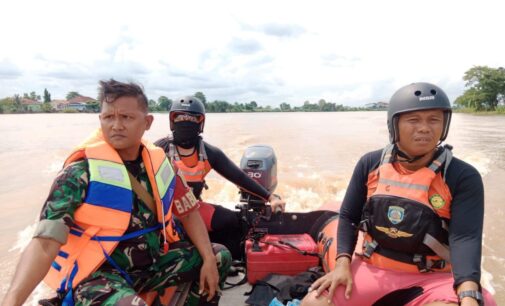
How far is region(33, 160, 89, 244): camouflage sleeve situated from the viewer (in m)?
1.44

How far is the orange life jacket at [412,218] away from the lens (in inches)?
70.2

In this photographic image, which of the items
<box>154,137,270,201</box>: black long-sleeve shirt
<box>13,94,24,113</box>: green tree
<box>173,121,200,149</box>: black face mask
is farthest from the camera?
<box>13,94,24,113</box>: green tree

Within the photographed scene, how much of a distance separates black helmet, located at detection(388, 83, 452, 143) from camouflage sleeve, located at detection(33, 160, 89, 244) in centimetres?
148

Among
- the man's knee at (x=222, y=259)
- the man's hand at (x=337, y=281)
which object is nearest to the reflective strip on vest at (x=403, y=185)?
the man's hand at (x=337, y=281)

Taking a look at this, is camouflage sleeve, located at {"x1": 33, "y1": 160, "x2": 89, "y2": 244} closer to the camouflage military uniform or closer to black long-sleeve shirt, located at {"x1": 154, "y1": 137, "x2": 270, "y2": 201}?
the camouflage military uniform

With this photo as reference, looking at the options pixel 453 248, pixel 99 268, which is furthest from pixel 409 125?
pixel 99 268

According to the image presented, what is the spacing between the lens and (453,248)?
1.68m

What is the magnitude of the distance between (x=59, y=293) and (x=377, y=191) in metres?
1.53

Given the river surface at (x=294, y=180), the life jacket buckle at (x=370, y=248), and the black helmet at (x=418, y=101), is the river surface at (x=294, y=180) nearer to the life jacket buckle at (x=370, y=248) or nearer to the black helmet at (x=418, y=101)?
the life jacket buckle at (x=370, y=248)

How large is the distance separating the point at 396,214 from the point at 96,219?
1372 mm

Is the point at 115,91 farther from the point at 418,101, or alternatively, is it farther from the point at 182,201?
the point at 418,101

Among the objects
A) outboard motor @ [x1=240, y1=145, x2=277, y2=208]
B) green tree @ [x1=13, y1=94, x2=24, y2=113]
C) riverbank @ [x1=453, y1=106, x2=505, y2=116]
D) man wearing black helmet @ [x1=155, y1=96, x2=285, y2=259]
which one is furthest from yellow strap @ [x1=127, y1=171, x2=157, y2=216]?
green tree @ [x1=13, y1=94, x2=24, y2=113]

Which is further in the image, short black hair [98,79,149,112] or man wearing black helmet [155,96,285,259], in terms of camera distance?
man wearing black helmet [155,96,285,259]

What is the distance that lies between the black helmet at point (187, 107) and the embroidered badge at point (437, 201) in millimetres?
1966
